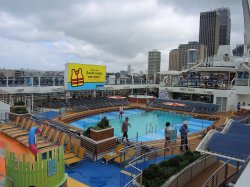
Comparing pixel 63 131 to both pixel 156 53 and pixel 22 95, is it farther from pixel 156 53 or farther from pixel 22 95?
pixel 156 53

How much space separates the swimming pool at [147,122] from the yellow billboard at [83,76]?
3.55 m

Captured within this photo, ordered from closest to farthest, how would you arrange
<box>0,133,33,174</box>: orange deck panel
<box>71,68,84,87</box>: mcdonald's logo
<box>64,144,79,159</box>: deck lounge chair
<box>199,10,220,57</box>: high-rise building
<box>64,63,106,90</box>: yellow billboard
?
1. <box>0,133,33,174</box>: orange deck panel
2. <box>64,144,79,159</box>: deck lounge chair
3. <box>64,63,106,90</box>: yellow billboard
4. <box>71,68,84,87</box>: mcdonald's logo
5. <box>199,10,220,57</box>: high-rise building

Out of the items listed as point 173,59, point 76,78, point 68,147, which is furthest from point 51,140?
point 173,59

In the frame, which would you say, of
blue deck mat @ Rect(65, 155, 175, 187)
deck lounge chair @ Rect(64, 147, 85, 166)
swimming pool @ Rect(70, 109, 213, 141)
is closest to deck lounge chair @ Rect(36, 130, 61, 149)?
deck lounge chair @ Rect(64, 147, 85, 166)

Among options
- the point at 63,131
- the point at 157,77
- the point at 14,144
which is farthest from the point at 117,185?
the point at 157,77

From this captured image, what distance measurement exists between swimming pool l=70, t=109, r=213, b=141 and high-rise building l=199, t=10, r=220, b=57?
12839 centimetres

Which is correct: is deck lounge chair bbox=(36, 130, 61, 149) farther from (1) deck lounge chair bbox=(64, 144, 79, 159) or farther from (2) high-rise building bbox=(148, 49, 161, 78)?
(2) high-rise building bbox=(148, 49, 161, 78)

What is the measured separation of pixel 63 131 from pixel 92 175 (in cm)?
303

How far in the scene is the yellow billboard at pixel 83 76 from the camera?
67.6 feet

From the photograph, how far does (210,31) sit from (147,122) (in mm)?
141808

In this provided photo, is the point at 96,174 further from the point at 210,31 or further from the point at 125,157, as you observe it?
the point at 210,31

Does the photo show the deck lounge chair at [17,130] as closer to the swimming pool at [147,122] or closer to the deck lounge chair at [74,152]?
the deck lounge chair at [74,152]

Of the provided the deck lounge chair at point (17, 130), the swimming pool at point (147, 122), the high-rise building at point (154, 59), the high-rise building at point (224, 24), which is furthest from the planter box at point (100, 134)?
the high-rise building at point (224, 24)

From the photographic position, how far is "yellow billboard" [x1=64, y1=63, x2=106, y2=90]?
20609 mm
